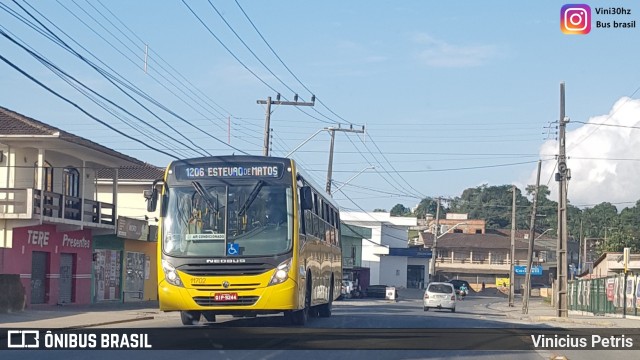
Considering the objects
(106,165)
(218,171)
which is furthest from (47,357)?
(106,165)

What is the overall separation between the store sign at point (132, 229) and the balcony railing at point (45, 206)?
2172 millimetres

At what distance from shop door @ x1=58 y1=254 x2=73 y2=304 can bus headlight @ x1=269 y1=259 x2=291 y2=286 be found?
64.6 ft

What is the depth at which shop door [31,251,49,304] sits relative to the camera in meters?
33.9

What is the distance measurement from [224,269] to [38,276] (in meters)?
17.9

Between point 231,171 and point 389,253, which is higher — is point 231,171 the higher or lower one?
the higher one

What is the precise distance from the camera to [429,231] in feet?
422

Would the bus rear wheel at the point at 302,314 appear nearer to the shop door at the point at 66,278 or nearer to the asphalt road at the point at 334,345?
the asphalt road at the point at 334,345

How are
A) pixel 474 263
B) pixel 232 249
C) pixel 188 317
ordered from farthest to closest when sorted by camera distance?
pixel 474 263, pixel 188 317, pixel 232 249

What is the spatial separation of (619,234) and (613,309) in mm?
44072

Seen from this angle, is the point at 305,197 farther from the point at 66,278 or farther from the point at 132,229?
the point at 132,229

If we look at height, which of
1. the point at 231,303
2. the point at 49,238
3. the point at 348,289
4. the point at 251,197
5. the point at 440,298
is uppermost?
the point at 251,197

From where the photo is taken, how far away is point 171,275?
1894 centimetres

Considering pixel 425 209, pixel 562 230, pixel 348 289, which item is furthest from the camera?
pixel 425 209

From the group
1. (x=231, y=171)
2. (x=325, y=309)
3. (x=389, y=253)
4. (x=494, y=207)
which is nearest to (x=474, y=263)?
(x=389, y=253)
